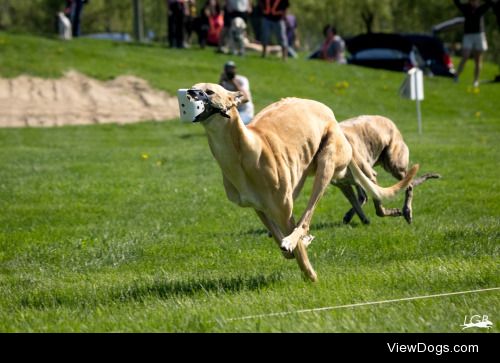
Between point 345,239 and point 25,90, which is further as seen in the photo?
point 25,90

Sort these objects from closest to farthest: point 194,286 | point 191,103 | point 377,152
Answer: point 191,103
point 194,286
point 377,152

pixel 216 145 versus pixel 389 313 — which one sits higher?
pixel 216 145

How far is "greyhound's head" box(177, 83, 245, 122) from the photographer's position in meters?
6.96

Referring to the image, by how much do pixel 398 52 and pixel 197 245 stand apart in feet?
93.8

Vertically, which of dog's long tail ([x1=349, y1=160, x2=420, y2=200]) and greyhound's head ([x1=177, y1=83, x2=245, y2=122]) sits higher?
greyhound's head ([x1=177, y1=83, x2=245, y2=122])

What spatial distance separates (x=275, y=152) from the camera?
7.72m

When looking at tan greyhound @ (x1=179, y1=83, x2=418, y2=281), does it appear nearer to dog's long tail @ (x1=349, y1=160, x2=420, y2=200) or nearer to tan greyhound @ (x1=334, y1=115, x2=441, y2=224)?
dog's long tail @ (x1=349, y1=160, x2=420, y2=200)

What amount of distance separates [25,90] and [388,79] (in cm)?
1331

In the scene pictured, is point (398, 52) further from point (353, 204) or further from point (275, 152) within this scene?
point (275, 152)

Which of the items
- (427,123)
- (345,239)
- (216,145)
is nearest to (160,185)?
(345,239)

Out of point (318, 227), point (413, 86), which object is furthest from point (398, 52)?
point (318, 227)

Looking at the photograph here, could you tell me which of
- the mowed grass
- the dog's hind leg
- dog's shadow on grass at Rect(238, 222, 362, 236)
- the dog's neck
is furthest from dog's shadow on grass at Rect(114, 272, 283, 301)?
the dog's hind leg

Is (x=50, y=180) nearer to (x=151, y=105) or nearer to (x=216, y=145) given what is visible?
(x=216, y=145)
